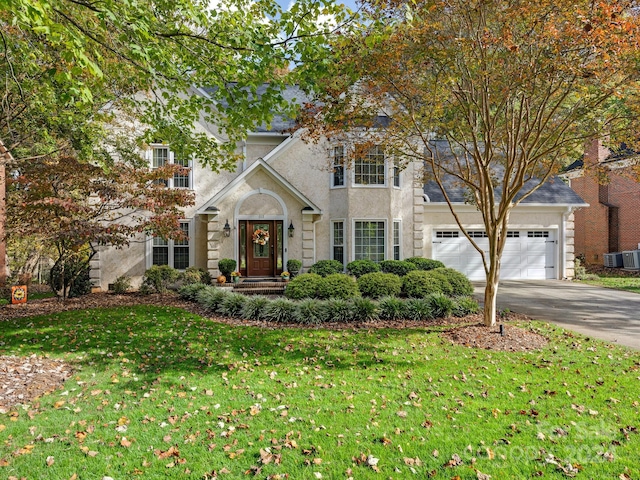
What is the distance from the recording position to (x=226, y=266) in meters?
14.5

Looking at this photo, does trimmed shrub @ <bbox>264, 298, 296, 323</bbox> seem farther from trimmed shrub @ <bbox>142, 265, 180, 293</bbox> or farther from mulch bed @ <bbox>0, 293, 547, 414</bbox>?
trimmed shrub @ <bbox>142, 265, 180, 293</bbox>

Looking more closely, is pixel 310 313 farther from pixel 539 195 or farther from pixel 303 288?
pixel 539 195

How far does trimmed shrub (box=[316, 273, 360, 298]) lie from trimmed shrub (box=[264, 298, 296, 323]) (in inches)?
61.6

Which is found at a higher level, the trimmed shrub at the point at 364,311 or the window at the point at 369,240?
the window at the point at 369,240

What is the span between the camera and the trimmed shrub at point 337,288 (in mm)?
11234

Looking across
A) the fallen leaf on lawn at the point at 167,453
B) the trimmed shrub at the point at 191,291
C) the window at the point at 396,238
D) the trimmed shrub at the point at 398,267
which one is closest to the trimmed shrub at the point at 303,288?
the trimmed shrub at the point at 191,291

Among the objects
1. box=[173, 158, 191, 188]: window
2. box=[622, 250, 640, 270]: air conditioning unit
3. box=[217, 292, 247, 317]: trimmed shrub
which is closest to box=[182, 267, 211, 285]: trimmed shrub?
box=[173, 158, 191, 188]: window

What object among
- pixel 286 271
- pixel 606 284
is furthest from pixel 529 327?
pixel 606 284

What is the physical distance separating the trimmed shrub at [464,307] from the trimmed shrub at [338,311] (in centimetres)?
279

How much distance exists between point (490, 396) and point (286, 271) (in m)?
10.8

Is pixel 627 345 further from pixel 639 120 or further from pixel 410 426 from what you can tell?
pixel 410 426

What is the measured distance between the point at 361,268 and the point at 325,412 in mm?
10036

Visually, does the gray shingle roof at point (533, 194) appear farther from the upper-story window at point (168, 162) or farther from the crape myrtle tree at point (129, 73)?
the crape myrtle tree at point (129, 73)

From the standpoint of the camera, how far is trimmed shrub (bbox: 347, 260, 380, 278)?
14.4m
